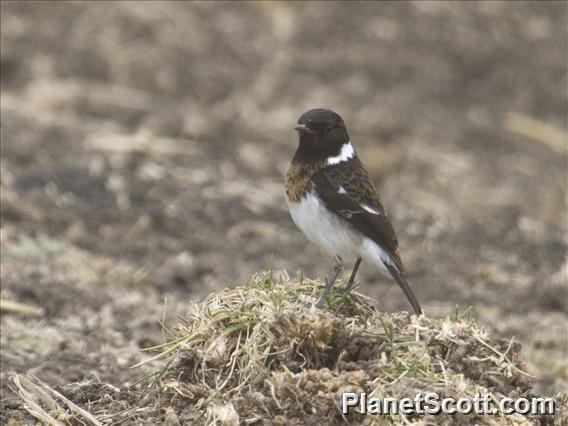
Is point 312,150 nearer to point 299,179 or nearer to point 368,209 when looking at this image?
point 299,179

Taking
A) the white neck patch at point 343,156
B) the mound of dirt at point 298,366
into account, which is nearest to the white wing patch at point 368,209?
the white neck patch at point 343,156

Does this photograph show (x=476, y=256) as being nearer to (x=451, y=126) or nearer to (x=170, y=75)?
(x=451, y=126)

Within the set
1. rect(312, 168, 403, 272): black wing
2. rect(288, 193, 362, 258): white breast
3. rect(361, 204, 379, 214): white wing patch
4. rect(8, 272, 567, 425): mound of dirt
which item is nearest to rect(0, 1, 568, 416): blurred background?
rect(8, 272, 567, 425): mound of dirt

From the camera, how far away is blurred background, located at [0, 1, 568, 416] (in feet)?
29.9

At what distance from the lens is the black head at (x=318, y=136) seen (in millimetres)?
6789

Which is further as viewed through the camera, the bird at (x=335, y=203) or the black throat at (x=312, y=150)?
the black throat at (x=312, y=150)

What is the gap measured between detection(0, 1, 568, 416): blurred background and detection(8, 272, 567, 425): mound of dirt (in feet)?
3.60

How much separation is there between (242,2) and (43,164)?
5325 millimetres

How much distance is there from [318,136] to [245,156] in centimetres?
600

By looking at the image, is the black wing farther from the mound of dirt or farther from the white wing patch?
the mound of dirt

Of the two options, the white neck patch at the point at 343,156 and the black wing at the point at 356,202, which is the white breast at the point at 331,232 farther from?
the white neck patch at the point at 343,156

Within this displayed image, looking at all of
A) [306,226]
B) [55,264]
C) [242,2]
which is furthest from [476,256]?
[242,2]

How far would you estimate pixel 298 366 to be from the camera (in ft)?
17.7

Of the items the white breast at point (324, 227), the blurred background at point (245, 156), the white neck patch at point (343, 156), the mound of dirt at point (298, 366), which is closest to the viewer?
the mound of dirt at point (298, 366)
